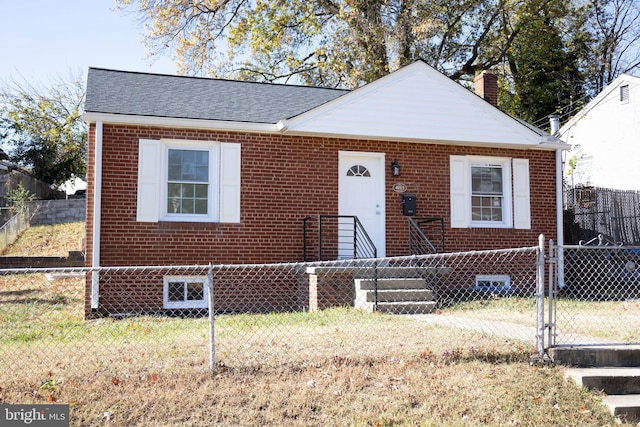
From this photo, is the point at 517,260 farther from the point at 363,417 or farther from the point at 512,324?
the point at 363,417

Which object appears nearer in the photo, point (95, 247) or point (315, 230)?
point (95, 247)

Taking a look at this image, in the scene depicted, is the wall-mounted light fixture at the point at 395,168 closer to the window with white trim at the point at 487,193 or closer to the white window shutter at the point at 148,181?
the window with white trim at the point at 487,193

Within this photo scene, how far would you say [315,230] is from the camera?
11.6 metres

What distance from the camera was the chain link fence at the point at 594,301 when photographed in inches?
295

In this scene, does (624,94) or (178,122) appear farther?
(624,94)

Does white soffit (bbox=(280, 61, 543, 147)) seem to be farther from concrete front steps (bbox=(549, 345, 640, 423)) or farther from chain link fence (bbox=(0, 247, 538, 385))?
concrete front steps (bbox=(549, 345, 640, 423))

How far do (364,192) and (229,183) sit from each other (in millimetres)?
2675

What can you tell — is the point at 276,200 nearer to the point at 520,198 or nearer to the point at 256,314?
the point at 256,314

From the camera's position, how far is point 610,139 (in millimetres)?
22109

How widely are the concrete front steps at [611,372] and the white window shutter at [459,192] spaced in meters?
5.94

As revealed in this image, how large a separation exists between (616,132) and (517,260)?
465 inches

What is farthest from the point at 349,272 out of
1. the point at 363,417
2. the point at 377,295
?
the point at 363,417

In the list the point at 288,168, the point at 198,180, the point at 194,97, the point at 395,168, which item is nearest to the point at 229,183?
the point at 198,180

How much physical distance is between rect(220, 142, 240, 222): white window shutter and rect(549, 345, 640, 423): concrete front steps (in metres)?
6.36
